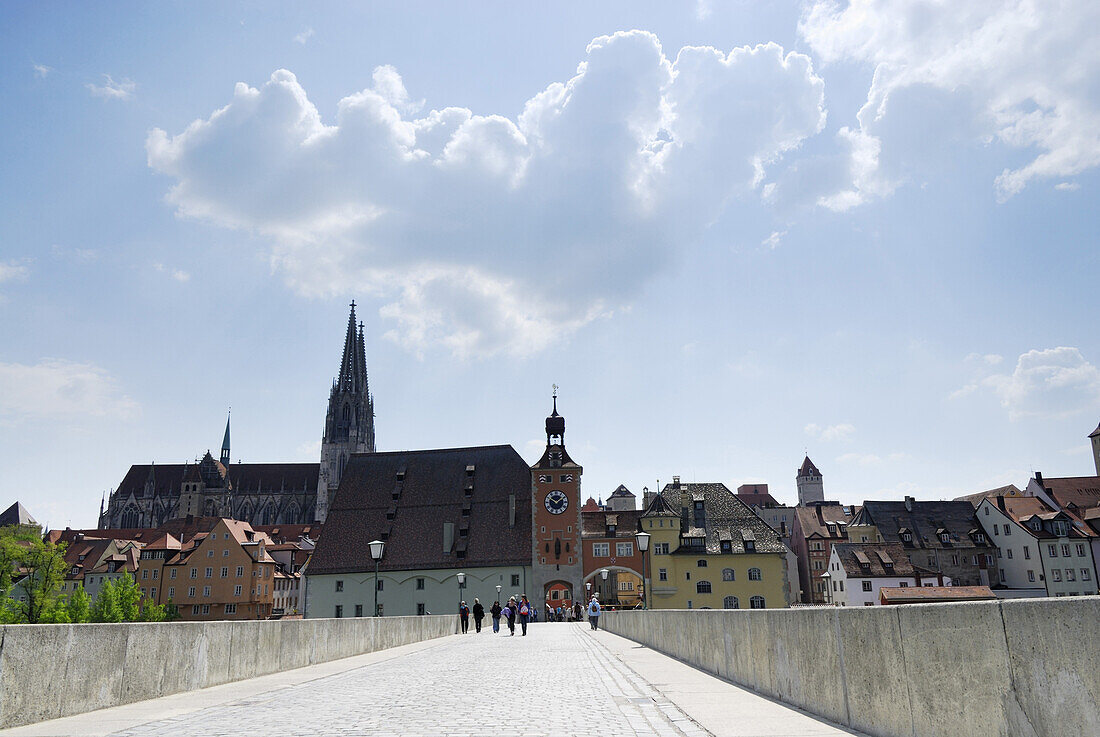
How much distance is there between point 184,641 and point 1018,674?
10357 mm

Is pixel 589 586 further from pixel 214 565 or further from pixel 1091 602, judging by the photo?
pixel 1091 602

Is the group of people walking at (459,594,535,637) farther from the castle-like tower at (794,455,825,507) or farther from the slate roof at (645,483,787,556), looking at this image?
the castle-like tower at (794,455,825,507)

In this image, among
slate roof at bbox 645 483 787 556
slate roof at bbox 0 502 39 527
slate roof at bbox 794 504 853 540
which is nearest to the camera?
slate roof at bbox 645 483 787 556

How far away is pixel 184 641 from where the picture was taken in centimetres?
1122

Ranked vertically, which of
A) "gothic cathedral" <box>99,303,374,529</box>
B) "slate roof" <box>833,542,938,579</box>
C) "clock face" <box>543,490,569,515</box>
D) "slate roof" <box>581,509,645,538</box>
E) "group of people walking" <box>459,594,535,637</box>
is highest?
"gothic cathedral" <box>99,303,374,529</box>

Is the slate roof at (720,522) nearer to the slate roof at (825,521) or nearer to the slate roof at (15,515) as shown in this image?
the slate roof at (825,521)

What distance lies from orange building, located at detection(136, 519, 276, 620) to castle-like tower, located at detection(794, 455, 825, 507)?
131079mm

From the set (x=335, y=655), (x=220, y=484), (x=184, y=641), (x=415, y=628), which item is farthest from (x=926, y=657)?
(x=220, y=484)

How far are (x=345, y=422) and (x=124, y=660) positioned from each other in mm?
147345

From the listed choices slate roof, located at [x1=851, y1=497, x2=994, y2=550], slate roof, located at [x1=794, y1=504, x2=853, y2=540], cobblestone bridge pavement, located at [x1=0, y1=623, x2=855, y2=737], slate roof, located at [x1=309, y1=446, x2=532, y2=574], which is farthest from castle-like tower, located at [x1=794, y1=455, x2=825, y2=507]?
cobblestone bridge pavement, located at [x1=0, y1=623, x2=855, y2=737]

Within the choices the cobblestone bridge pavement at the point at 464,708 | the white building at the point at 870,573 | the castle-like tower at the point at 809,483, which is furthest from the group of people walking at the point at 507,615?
the castle-like tower at the point at 809,483

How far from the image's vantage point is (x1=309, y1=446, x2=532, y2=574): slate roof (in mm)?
70438

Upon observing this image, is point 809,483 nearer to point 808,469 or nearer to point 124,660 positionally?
point 808,469

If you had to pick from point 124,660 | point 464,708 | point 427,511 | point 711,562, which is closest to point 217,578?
point 427,511
